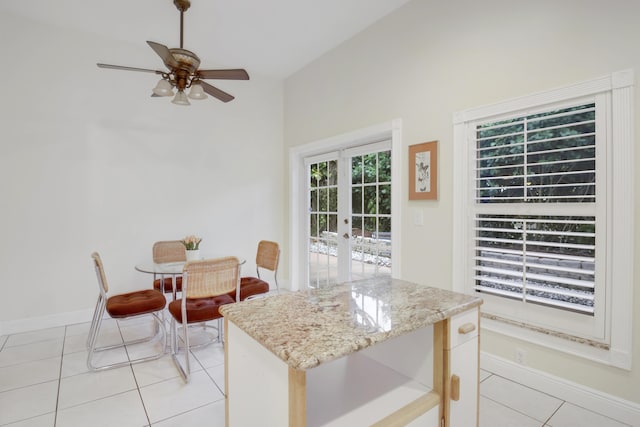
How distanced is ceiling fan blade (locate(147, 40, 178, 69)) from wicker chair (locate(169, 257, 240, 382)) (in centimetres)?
148

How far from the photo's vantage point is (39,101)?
3254mm

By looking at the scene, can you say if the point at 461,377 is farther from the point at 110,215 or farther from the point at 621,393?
the point at 110,215

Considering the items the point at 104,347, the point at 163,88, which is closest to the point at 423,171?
the point at 163,88

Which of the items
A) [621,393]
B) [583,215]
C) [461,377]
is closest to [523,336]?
[621,393]

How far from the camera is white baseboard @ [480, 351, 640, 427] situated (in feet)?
6.06

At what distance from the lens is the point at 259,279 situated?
11.4ft

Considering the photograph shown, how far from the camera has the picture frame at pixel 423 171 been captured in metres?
2.75

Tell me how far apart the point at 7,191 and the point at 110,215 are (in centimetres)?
88

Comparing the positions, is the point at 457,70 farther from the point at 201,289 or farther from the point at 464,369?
the point at 201,289

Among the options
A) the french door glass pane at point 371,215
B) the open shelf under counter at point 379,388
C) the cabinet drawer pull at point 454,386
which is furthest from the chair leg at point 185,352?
the french door glass pane at point 371,215

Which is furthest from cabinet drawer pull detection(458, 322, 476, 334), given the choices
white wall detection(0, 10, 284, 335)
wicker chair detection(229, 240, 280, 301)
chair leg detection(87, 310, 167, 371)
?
white wall detection(0, 10, 284, 335)

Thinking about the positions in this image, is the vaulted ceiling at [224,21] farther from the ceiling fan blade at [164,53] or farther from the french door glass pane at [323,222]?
the french door glass pane at [323,222]

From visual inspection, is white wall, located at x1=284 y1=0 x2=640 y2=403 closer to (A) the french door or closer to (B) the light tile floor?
(B) the light tile floor

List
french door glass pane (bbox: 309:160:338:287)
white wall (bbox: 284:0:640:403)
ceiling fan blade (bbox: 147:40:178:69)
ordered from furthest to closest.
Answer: french door glass pane (bbox: 309:160:338:287)
ceiling fan blade (bbox: 147:40:178:69)
white wall (bbox: 284:0:640:403)
